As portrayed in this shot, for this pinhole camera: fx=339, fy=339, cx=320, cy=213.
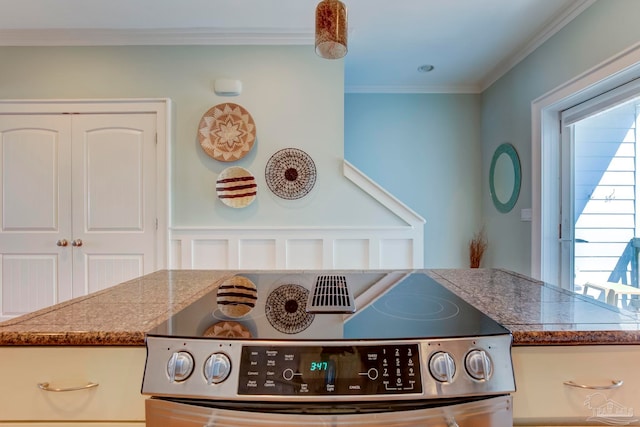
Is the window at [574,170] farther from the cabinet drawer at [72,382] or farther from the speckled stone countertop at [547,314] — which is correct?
the cabinet drawer at [72,382]

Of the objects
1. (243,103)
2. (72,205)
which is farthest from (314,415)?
(72,205)

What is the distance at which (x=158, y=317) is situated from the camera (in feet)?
2.74

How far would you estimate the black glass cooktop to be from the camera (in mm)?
716

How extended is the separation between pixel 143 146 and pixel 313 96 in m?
1.39

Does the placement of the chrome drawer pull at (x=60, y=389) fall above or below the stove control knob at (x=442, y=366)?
below

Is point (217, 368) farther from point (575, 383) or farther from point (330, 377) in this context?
point (575, 383)

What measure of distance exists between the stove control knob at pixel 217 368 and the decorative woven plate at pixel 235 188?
2.04 meters

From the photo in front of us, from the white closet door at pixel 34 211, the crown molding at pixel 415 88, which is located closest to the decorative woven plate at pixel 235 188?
the white closet door at pixel 34 211

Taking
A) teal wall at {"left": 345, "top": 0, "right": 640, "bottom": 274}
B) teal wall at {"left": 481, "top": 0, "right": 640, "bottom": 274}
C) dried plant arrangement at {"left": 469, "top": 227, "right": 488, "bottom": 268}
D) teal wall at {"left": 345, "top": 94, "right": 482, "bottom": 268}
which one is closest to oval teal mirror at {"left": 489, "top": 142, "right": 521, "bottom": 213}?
teal wall at {"left": 481, "top": 0, "right": 640, "bottom": 274}

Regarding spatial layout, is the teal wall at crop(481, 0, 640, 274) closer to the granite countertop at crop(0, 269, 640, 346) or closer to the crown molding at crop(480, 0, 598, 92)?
the crown molding at crop(480, 0, 598, 92)

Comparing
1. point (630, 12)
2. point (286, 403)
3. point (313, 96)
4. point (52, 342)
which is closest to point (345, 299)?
point (286, 403)

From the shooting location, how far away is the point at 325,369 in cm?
65

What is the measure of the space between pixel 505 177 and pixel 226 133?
255 cm

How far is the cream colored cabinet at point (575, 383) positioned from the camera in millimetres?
747
